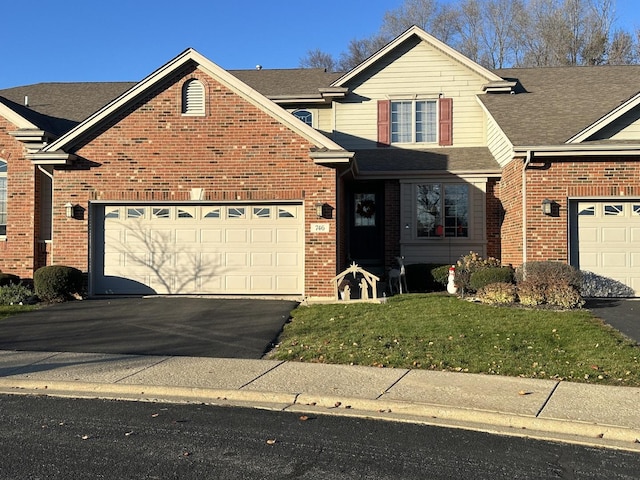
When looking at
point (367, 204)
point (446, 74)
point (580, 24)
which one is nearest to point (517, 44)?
point (580, 24)

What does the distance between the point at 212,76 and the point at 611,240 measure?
1029 cm

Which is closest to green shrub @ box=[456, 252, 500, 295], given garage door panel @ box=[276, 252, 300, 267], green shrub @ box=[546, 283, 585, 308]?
green shrub @ box=[546, 283, 585, 308]

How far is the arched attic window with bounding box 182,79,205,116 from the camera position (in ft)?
45.2

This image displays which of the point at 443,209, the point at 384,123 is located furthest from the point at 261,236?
the point at 384,123

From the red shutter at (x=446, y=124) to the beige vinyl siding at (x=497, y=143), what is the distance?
1.21 meters

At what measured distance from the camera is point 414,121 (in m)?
18.3

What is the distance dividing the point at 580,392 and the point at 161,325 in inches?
A: 290

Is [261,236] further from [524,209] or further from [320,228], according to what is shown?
[524,209]

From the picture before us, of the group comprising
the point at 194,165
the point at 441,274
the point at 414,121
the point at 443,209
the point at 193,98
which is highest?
the point at 414,121

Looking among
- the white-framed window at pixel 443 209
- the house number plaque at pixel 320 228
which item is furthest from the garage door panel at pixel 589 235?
the house number plaque at pixel 320 228

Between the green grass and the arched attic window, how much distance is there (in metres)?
5.76

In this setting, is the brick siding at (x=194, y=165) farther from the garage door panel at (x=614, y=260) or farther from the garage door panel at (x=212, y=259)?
the garage door panel at (x=614, y=260)

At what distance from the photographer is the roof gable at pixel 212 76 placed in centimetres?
1347

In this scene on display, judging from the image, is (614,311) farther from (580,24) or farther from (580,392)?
(580,24)
